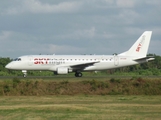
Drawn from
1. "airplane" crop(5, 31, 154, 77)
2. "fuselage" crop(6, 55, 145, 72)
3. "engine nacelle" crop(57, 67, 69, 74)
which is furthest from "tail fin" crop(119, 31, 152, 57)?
"engine nacelle" crop(57, 67, 69, 74)

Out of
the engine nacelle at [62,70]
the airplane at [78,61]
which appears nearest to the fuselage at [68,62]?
the airplane at [78,61]

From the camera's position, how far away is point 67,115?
24.7 metres

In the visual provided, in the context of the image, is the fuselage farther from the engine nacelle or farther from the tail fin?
the tail fin

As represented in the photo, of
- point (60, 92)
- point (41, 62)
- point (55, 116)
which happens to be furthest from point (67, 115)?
point (41, 62)

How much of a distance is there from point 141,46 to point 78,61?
10073 millimetres

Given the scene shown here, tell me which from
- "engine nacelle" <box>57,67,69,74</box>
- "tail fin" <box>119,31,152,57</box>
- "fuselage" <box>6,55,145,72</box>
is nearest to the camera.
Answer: "engine nacelle" <box>57,67,69,74</box>

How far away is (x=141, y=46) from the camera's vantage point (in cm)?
6938

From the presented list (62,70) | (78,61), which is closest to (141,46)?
(78,61)

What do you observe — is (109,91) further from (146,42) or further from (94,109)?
(146,42)

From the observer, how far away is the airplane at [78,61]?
6344 centimetres

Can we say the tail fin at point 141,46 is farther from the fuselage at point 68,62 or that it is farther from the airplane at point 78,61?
the fuselage at point 68,62

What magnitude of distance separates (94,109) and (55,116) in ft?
12.9

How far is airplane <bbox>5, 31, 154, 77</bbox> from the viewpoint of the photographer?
63.4 metres

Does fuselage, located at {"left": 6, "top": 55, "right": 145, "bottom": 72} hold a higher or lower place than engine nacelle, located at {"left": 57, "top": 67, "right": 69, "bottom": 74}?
higher
